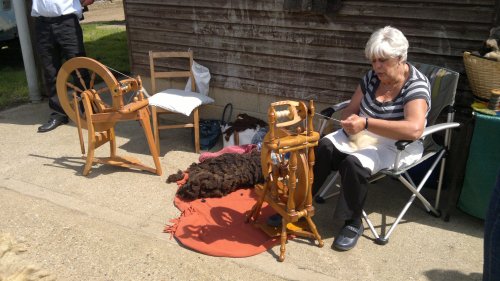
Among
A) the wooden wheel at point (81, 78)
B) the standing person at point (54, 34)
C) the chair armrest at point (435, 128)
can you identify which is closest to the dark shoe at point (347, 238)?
the chair armrest at point (435, 128)

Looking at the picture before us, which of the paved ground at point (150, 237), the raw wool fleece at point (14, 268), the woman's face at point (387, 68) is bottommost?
the paved ground at point (150, 237)

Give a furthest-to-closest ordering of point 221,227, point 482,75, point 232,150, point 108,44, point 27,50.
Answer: point 108,44 → point 27,50 → point 232,150 → point 221,227 → point 482,75

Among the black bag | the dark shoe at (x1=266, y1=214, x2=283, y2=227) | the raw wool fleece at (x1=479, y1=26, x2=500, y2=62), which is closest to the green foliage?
the black bag

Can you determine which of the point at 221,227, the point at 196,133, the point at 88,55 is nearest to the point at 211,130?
the point at 196,133

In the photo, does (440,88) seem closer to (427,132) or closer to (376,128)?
(427,132)

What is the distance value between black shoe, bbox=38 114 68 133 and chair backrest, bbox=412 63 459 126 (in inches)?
158

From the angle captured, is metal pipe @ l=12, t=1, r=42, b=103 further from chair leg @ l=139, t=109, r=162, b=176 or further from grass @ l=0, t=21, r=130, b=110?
chair leg @ l=139, t=109, r=162, b=176

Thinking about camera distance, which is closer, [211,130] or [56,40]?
[211,130]

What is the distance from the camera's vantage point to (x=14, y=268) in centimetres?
157

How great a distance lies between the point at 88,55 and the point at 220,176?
5.87 m

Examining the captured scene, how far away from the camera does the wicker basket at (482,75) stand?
10.1 ft

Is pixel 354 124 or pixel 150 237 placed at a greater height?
pixel 354 124

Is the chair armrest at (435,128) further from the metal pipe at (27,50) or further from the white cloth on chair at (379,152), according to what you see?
the metal pipe at (27,50)

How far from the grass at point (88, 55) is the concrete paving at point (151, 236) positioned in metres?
2.49
